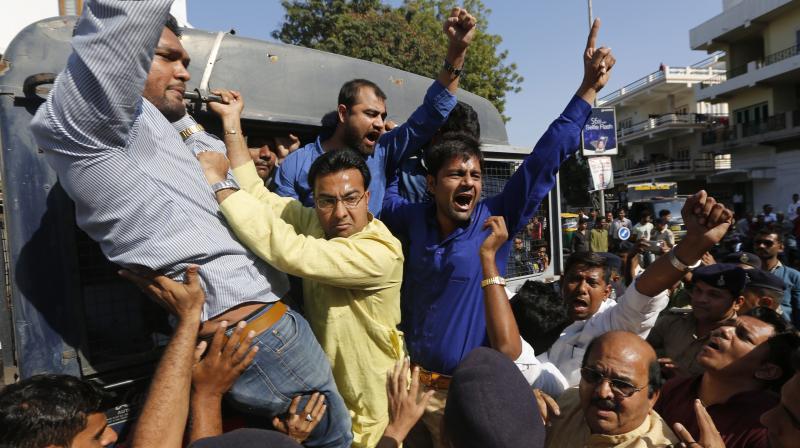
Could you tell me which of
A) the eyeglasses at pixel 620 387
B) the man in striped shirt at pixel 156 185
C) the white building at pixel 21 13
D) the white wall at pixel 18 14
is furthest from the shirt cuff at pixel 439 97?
the white wall at pixel 18 14

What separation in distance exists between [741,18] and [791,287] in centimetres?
2728

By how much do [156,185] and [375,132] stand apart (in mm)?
1309

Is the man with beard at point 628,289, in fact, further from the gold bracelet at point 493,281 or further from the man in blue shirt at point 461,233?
the gold bracelet at point 493,281

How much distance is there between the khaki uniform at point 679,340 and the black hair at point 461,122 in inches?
74.7

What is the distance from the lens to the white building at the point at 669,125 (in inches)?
1362

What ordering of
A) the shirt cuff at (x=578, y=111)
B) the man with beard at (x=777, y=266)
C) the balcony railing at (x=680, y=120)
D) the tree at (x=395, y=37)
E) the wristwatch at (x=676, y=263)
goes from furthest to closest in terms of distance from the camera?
the balcony railing at (x=680, y=120), the tree at (x=395, y=37), the man with beard at (x=777, y=266), the shirt cuff at (x=578, y=111), the wristwatch at (x=676, y=263)

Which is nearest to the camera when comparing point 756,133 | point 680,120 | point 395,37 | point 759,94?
point 395,37

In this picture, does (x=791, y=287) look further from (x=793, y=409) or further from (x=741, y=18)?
(x=741, y=18)

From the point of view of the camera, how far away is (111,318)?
7.40ft

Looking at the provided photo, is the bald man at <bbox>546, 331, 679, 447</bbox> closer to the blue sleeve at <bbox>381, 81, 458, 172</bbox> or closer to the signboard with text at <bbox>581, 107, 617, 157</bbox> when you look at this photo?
the blue sleeve at <bbox>381, 81, 458, 172</bbox>

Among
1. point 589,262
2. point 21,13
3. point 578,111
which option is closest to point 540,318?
point 589,262

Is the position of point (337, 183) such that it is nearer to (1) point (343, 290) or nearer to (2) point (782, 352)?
(1) point (343, 290)

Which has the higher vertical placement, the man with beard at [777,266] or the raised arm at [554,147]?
the raised arm at [554,147]

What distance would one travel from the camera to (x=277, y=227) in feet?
6.16
